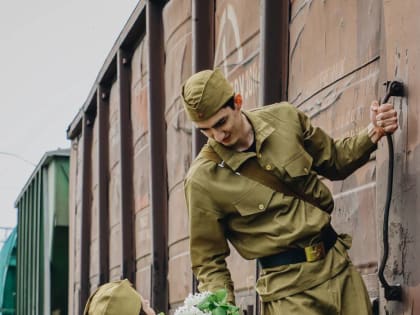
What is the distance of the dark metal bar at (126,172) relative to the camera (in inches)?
301

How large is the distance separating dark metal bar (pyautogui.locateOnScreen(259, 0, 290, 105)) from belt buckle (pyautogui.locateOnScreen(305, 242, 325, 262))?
1315mm

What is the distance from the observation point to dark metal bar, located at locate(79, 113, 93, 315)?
9.98 m

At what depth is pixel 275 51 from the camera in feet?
14.1

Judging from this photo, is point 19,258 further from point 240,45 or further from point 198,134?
point 240,45

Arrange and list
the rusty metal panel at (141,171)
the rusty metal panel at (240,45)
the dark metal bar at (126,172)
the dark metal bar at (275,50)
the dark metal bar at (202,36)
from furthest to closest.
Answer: the dark metal bar at (126,172) < the rusty metal panel at (141,171) < the dark metal bar at (202,36) < the rusty metal panel at (240,45) < the dark metal bar at (275,50)

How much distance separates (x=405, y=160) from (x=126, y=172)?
4.85 metres

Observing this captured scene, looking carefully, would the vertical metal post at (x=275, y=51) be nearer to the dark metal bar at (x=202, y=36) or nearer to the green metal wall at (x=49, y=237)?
the dark metal bar at (x=202, y=36)

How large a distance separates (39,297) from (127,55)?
5544 mm

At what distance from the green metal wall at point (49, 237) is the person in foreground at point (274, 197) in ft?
29.8

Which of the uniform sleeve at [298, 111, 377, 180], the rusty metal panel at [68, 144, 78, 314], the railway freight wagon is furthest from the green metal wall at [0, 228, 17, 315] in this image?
the uniform sleeve at [298, 111, 377, 180]

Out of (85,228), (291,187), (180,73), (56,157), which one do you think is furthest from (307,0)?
(56,157)

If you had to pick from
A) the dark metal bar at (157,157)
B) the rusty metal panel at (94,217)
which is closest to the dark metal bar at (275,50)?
the dark metal bar at (157,157)

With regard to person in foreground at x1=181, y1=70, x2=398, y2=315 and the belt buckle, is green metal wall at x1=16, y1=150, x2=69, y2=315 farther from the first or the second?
the belt buckle

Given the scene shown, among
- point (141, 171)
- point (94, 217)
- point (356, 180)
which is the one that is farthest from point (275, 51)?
point (94, 217)
